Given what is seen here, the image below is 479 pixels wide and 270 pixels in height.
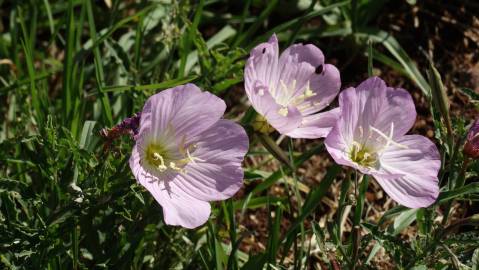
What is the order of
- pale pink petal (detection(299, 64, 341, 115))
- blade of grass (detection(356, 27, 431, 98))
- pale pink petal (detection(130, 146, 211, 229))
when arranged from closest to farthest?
1. pale pink petal (detection(130, 146, 211, 229))
2. pale pink petal (detection(299, 64, 341, 115))
3. blade of grass (detection(356, 27, 431, 98))

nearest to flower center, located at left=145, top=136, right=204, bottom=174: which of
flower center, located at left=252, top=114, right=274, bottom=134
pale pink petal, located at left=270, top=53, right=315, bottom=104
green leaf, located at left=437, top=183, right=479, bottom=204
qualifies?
flower center, located at left=252, top=114, right=274, bottom=134

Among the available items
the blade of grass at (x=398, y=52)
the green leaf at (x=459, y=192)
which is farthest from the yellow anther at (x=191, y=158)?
the blade of grass at (x=398, y=52)

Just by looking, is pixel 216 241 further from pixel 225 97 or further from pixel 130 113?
pixel 225 97

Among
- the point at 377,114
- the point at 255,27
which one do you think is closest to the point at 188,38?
the point at 255,27

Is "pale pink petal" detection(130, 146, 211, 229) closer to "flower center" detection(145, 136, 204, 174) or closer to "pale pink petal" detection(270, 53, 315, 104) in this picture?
"flower center" detection(145, 136, 204, 174)

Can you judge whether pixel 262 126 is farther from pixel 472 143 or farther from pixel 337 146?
pixel 472 143
